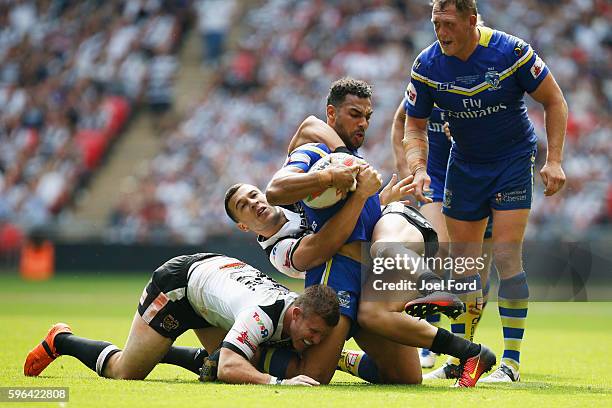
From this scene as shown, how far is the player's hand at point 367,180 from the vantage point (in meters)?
6.38

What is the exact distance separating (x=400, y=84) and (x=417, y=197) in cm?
1305

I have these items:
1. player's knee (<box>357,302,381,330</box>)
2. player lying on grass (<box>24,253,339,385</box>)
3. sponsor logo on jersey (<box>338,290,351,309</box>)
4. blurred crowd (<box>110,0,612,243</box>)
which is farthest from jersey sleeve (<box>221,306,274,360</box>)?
blurred crowd (<box>110,0,612,243</box>)

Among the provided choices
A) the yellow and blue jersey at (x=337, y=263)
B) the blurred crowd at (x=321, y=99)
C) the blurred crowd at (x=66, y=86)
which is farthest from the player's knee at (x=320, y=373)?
the blurred crowd at (x=66, y=86)

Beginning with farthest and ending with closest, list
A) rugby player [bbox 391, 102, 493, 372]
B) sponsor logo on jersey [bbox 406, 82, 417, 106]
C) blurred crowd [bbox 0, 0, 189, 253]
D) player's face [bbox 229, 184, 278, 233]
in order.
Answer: blurred crowd [bbox 0, 0, 189, 253] < rugby player [bbox 391, 102, 493, 372] < sponsor logo on jersey [bbox 406, 82, 417, 106] < player's face [bbox 229, 184, 278, 233]

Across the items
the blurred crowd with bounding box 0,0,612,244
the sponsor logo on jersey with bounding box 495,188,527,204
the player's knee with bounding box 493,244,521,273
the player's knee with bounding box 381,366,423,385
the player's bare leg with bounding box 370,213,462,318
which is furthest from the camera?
→ the blurred crowd with bounding box 0,0,612,244

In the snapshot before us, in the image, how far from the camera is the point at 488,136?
7.30 metres

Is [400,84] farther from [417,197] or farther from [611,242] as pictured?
[417,197]

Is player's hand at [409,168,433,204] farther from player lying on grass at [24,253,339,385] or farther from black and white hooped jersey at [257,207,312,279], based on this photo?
player lying on grass at [24,253,339,385]

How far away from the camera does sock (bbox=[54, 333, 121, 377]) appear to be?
6.88 metres

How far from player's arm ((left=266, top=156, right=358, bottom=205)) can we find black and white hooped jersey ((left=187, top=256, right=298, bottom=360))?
24.6 inches

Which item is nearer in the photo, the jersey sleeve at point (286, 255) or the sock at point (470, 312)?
the jersey sleeve at point (286, 255)

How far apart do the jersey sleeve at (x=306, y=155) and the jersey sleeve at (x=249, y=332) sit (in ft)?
3.08

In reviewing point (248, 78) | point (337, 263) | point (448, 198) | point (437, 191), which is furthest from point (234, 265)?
point (248, 78)

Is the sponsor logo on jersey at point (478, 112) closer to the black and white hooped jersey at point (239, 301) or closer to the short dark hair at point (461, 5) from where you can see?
the short dark hair at point (461, 5)
